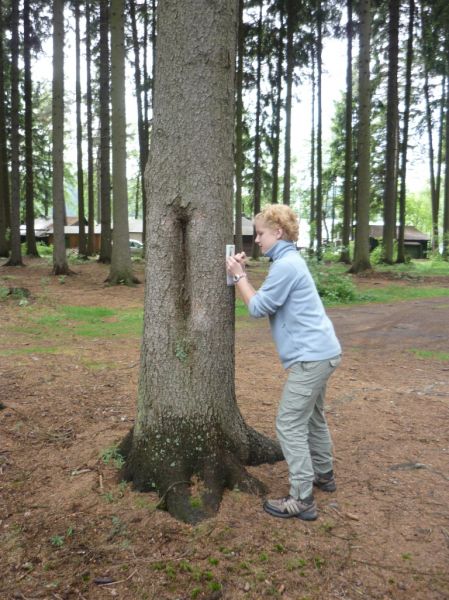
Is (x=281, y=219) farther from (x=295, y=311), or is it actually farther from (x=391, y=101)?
(x=391, y=101)

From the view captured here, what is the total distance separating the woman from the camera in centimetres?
279

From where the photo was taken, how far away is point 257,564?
2.43 metres

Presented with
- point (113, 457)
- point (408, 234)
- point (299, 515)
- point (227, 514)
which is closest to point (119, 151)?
point (113, 457)

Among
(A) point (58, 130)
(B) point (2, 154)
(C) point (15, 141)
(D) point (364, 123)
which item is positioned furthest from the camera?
(B) point (2, 154)

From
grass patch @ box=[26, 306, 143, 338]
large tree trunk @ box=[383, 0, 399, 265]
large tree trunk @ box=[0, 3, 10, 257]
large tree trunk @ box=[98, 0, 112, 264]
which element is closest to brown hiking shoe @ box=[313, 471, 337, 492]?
grass patch @ box=[26, 306, 143, 338]

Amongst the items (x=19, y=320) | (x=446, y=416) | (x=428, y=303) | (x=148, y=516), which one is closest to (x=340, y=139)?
(x=428, y=303)

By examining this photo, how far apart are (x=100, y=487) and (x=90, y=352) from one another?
13.7 feet

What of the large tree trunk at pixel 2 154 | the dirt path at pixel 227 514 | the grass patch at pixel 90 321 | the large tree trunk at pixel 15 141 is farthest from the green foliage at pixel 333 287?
the large tree trunk at pixel 2 154

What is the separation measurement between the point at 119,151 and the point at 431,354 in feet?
34.2

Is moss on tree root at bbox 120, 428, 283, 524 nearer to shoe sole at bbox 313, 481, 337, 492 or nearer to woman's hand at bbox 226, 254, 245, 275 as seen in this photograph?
shoe sole at bbox 313, 481, 337, 492

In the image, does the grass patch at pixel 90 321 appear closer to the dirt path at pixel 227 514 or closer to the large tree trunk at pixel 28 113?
the dirt path at pixel 227 514

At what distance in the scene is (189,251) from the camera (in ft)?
10.0

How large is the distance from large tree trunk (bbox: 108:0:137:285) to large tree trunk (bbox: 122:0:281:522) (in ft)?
36.5

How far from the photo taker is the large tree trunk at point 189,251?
119 inches
